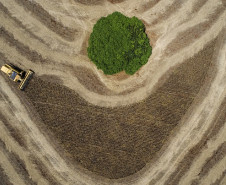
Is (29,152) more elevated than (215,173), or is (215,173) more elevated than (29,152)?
(215,173)

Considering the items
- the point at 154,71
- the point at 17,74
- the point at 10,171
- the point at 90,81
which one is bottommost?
the point at 10,171

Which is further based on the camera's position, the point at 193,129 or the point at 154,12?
the point at 193,129

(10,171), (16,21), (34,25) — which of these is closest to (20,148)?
(10,171)

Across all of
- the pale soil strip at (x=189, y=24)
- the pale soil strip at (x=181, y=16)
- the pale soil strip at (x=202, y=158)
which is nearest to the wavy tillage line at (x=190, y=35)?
the pale soil strip at (x=189, y=24)

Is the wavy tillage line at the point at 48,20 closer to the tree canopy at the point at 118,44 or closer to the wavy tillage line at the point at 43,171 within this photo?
the tree canopy at the point at 118,44

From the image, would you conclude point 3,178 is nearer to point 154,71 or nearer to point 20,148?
point 20,148

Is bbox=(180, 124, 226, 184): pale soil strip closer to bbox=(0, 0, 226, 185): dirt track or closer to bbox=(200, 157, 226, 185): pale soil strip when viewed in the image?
bbox=(0, 0, 226, 185): dirt track
